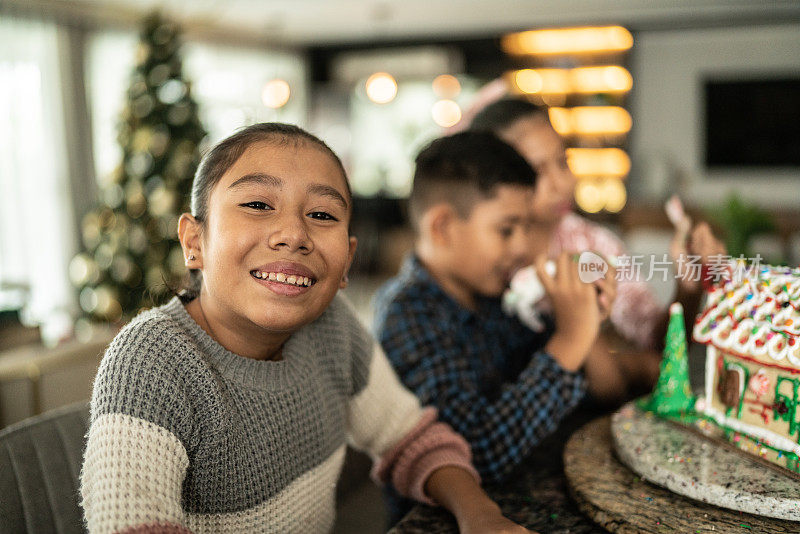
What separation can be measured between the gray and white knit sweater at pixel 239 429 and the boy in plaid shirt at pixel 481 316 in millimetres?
78

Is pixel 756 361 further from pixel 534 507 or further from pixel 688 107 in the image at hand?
pixel 688 107

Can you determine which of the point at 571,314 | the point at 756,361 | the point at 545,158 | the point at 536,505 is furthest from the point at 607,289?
the point at 545,158

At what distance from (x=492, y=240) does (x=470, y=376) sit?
281mm

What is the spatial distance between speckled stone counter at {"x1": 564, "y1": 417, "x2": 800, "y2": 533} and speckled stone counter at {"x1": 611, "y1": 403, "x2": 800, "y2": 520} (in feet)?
0.04

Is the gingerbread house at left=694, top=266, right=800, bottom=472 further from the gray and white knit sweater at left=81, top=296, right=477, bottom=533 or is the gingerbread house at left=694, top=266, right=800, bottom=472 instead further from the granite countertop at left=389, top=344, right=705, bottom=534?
the gray and white knit sweater at left=81, top=296, right=477, bottom=533

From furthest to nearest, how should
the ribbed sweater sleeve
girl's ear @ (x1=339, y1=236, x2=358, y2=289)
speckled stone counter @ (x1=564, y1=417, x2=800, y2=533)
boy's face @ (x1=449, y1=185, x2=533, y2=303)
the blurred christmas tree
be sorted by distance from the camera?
the blurred christmas tree < boy's face @ (x1=449, y1=185, x2=533, y2=303) < girl's ear @ (x1=339, y1=236, x2=358, y2=289) < speckled stone counter @ (x1=564, y1=417, x2=800, y2=533) < the ribbed sweater sleeve

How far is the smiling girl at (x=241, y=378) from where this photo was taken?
0.68m

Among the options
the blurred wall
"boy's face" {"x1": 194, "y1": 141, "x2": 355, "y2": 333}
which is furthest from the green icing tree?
the blurred wall

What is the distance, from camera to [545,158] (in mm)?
1676

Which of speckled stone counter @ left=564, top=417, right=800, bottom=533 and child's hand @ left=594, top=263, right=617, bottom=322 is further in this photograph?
child's hand @ left=594, top=263, right=617, bottom=322

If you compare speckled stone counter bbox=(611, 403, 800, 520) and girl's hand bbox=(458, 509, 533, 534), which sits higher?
speckled stone counter bbox=(611, 403, 800, 520)

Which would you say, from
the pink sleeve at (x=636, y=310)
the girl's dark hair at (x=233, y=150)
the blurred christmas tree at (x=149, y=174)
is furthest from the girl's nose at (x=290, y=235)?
the blurred christmas tree at (x=149, y=174)

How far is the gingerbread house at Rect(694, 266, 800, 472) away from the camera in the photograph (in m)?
0.81

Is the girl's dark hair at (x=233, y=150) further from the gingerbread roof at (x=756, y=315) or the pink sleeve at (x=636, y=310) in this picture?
the pink sleeve at (x=636, y=310)
